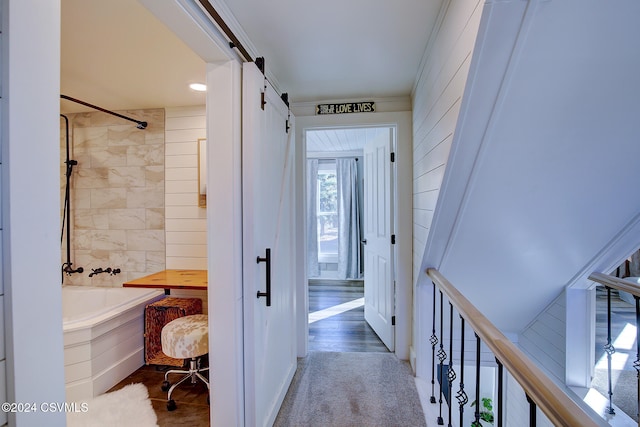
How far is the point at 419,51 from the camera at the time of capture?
73.3 inches

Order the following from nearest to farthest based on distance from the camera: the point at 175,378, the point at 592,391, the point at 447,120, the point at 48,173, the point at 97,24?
the point at 48,173 → the point at 447,120 → the point at 97,24 → the point at 592,391 → the point at 175,378

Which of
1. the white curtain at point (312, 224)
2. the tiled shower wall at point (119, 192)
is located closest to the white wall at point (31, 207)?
the tiled shower wall at point (119, 192)

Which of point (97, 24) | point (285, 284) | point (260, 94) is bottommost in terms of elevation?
point (285, 284)

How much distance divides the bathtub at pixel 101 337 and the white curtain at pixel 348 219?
10.8 ft

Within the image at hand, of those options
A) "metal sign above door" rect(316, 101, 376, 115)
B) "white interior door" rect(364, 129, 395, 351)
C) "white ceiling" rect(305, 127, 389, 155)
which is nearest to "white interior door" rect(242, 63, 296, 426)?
"metal sign above door" rect(316, 101, 376, 115)

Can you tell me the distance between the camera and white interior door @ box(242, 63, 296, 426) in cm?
152

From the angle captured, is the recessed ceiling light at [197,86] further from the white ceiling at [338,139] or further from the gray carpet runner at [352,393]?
the gray carpet runner at [352,393]

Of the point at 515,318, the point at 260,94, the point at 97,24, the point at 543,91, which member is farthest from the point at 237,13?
the point at 515,318

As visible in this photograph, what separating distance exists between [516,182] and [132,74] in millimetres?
2560

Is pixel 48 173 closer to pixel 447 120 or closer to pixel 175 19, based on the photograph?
pixel 175 19

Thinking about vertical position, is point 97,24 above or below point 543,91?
above

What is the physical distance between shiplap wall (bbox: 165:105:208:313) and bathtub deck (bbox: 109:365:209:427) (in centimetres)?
68

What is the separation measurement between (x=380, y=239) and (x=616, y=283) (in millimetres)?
Result: 1803

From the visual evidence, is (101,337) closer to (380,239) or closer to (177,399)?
(177,399)
